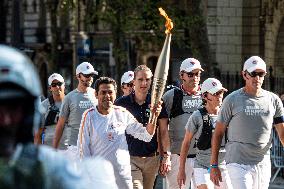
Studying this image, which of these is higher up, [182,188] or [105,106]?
[105,106]

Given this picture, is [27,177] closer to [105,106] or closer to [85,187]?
[85,187]

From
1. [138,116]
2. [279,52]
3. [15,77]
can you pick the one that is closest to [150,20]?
[279,52]

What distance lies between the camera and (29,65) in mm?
2695

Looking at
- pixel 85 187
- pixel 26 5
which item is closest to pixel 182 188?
pixel 85 187

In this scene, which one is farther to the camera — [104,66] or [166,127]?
[104,66]

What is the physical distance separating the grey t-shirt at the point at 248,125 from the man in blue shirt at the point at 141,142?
4.46ft

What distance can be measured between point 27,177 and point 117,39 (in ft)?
83.0

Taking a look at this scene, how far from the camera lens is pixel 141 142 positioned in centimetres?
1074

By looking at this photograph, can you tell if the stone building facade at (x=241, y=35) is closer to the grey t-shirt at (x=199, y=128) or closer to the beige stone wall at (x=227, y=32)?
the beige stone wall at (x=227, y=32)

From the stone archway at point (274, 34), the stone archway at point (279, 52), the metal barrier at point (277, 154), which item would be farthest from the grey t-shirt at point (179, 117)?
the stone archway at point (279, 52)

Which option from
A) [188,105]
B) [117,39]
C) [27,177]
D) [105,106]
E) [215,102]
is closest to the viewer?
[27,177]

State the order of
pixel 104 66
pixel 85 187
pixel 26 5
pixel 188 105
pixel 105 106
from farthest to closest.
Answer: pixel 26 5 < pixel 104 66 < pixel 188 105 < pixel 105 106 < pixel 85 187

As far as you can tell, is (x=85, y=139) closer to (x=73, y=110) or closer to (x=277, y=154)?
(x=73, y=110)

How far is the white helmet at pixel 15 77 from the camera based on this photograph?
260 cm
